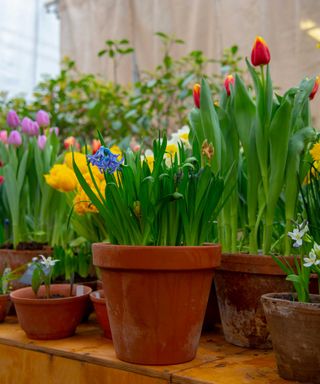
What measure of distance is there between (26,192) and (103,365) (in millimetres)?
688

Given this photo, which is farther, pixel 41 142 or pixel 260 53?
pixel 41 142

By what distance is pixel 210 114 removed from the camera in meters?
0.90

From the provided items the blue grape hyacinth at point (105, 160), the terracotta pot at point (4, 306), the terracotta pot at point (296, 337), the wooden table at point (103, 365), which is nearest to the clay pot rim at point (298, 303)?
the terracotta pot at point (296, 337)

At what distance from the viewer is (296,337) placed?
0.66 meters

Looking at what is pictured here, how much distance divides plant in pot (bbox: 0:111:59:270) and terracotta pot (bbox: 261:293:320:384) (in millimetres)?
686

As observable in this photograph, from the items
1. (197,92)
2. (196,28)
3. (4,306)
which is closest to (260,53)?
(197,92)

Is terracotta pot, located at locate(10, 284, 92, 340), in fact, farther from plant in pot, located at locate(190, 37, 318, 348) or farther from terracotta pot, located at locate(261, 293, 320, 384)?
terracotta pot, located at locate(261, 293, 320, 384)

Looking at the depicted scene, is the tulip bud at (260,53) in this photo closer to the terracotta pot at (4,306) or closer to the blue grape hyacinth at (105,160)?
the blue grape hyacinth at (105,160)

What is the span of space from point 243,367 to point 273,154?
0.34m

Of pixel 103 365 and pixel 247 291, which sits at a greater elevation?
pixel 247 291

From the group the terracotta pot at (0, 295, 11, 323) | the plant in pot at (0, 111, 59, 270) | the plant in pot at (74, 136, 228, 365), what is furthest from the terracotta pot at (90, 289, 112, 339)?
the plant in pot at (0, 111, 59, 270)

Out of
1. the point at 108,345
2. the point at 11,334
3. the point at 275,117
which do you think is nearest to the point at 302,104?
the point at 275,117

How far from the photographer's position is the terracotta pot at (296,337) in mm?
650

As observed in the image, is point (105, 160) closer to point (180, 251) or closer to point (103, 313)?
point (180, 251)
